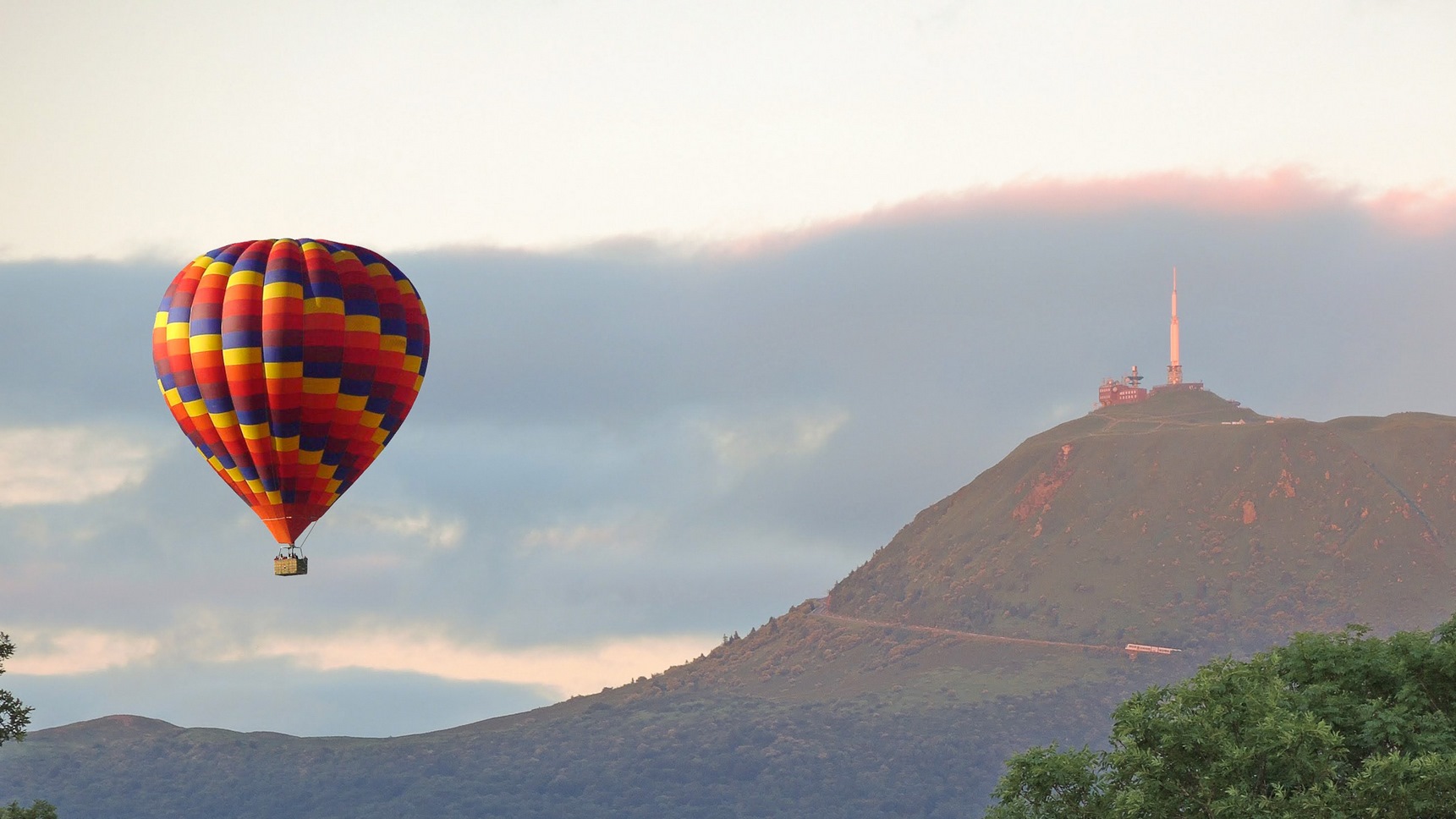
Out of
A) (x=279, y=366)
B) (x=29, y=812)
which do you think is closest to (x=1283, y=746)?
(x=29, y=812)

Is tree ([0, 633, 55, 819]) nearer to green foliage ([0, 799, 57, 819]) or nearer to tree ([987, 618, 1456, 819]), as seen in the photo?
green foliage ([0, 799, 57, 819])

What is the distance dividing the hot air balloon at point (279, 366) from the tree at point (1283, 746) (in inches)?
1709

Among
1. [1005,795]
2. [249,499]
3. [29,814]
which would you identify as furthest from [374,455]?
[1005,795]

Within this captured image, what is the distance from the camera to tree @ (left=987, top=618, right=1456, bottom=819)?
4850 centimetres

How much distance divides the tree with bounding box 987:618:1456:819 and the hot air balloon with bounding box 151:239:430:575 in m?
43.4

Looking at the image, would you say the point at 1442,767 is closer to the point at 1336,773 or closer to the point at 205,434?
the point at 1336,773

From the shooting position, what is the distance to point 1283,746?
4944 cm

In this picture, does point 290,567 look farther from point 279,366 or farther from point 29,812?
point 29,812

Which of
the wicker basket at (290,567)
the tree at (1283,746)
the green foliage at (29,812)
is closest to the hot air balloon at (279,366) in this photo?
the wicker basket at (290,567)

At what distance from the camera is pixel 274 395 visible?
290ft

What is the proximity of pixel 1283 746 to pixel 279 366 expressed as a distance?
173ft

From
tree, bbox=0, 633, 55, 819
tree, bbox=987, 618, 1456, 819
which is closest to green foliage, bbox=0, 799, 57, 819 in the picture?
tree, bbox=0, 633, 55, 819

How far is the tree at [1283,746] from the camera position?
4850 centimetres

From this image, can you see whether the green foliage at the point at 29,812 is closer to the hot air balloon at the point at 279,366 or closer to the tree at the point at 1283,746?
the hot air balloon at the point at 279,366
